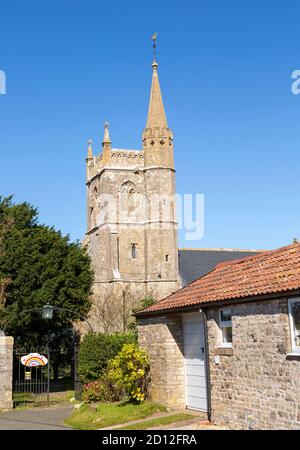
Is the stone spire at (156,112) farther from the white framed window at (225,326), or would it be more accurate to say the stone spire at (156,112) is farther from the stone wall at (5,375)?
the white framed window at (225,326)

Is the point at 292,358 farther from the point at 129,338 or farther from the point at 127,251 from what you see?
the point at 127,251

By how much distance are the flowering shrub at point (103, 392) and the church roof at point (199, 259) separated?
3643 centimetres

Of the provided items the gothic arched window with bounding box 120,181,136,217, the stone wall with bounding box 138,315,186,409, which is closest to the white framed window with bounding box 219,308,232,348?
the stone wall with bounding box 138,315,186,409

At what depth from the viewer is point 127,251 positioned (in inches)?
2323

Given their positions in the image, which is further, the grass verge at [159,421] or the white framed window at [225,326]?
the grass verge at [159,421]

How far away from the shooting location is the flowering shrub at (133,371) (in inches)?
688

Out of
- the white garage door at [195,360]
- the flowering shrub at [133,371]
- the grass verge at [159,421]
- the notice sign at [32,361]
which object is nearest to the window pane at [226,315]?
the white garage door at [195,360]

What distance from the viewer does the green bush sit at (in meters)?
22.4

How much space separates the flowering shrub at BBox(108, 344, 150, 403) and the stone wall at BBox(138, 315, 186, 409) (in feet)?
1.05

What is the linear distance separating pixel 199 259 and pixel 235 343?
46130mm

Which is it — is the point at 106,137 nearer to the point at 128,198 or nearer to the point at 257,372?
the point at 128,198

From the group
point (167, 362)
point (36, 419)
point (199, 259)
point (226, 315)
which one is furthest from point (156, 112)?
point (226, 315)
